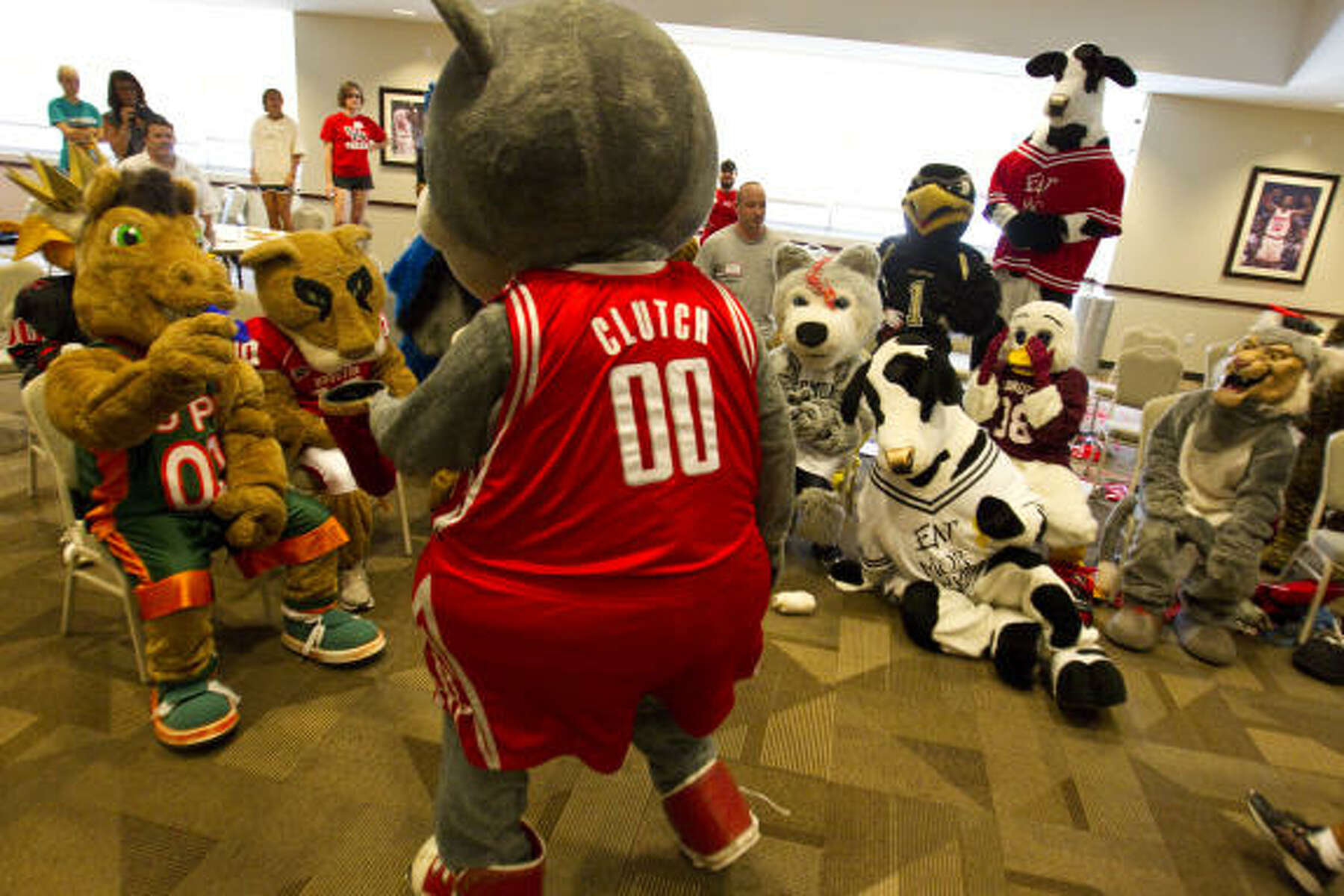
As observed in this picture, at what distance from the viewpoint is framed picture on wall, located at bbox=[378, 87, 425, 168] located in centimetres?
847

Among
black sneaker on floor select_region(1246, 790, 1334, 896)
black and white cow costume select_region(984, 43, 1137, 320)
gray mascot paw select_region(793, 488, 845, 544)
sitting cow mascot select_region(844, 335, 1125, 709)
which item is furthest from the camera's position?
black and white cow costume select_region(984, 43, 1137, 320)

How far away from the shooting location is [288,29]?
30.0ft

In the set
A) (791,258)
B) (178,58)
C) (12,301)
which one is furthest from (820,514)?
(178,58)

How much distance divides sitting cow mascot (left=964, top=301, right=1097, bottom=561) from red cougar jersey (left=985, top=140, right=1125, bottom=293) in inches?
34.5

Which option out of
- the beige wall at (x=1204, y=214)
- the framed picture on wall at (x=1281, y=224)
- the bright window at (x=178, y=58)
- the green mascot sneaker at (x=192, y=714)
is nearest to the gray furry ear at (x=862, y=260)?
the green mascot sneaker at (x=192, y=714)

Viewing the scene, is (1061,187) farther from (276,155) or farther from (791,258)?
(276,155)

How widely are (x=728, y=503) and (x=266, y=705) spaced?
5.11 feet

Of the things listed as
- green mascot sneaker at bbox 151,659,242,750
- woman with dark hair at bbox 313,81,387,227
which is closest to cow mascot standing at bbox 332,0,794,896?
green mascot sneaker at bbox 151,659,242,750

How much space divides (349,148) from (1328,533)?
7.57m

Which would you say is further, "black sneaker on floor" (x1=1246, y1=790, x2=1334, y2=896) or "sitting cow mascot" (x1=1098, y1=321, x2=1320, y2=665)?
"sitting cow mascot" (x1=1098, y1=321, x2=1320, y2=665)

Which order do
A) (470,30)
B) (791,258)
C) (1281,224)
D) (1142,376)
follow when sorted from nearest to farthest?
(470,30), (791,258), (1142,376), (1281,224)

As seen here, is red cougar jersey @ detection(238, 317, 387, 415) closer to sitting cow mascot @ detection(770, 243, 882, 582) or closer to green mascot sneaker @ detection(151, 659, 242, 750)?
green mascot sneaker @ detection(151, 659, 242, 750)

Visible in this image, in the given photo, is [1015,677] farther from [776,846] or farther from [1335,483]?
[1335,483]

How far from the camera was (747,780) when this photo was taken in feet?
6.09
